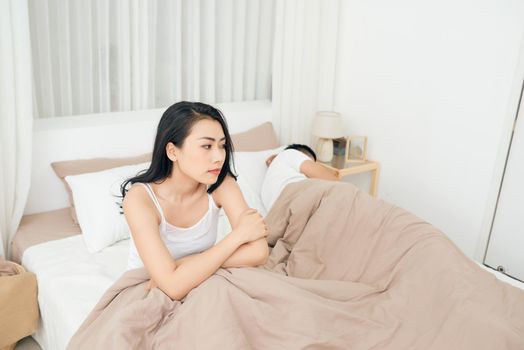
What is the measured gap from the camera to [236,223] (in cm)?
170

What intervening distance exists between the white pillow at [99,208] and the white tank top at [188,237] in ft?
1.35

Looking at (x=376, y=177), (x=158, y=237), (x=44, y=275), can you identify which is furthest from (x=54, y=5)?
(x=376, y=177)

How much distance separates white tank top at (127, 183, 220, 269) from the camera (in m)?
1.66

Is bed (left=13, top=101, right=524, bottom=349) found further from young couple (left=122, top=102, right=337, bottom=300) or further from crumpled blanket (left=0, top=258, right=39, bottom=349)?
young couple (left=122, top=102, right=337, bottom=300)

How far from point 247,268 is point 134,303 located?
1.14ft

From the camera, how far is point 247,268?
5.14 feet

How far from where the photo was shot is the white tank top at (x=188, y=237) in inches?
65.5

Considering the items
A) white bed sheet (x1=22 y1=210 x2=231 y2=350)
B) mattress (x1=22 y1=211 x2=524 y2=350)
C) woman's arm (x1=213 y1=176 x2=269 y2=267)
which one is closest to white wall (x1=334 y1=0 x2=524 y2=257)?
mattress (x1=22 y1=211 x2=524 y2=350)

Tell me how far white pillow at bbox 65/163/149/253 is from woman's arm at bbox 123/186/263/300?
554 millimetres

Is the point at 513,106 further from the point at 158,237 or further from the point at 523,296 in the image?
the point at 158,237

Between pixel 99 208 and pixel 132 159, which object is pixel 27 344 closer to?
pixel 99 208

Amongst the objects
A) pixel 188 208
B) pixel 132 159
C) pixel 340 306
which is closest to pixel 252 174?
pixel 132 159

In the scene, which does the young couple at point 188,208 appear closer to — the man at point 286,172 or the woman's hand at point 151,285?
the woman's hand at point 151,285

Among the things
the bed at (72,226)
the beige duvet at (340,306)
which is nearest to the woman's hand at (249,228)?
the beige duvet at (340,306)
